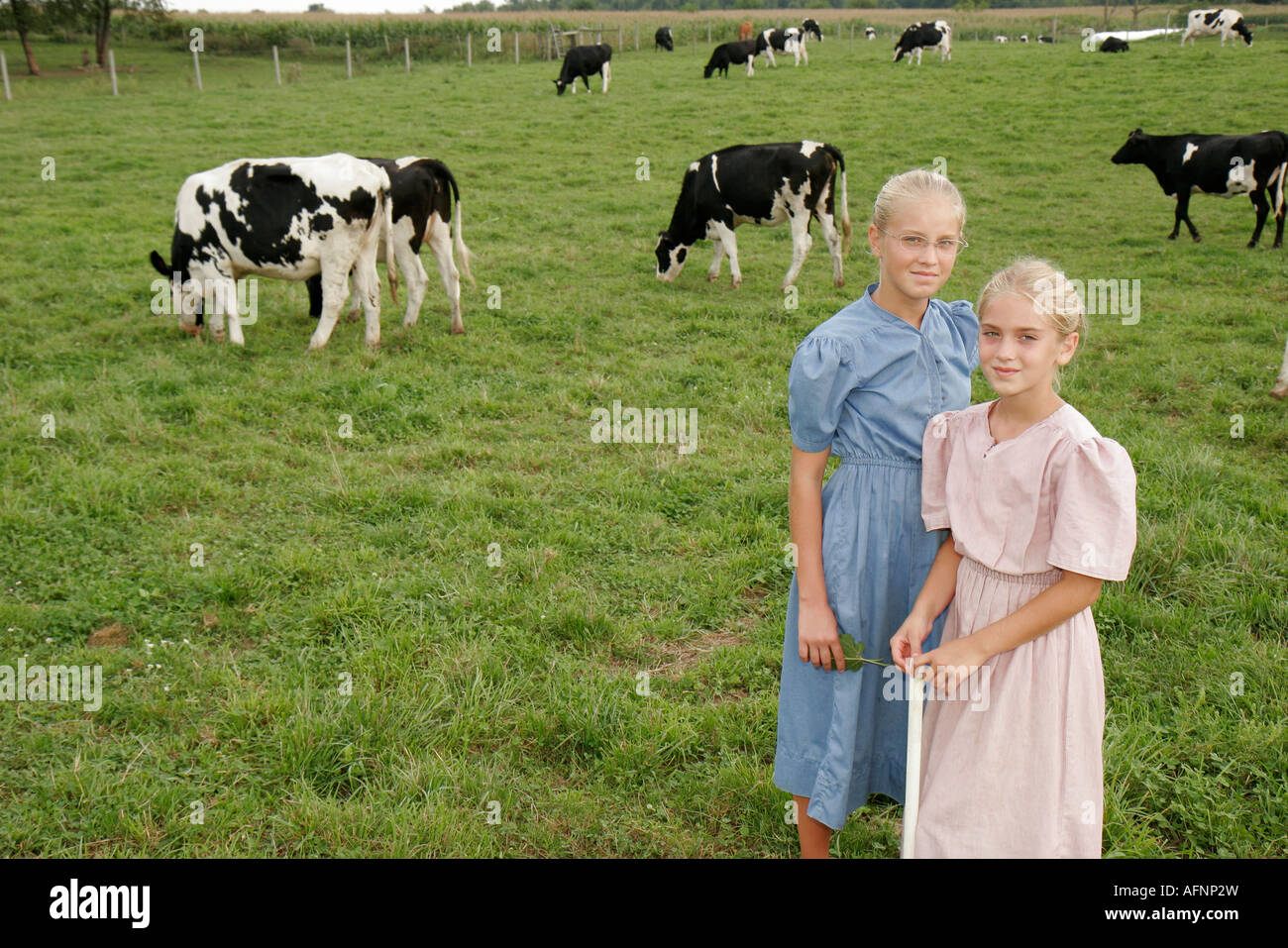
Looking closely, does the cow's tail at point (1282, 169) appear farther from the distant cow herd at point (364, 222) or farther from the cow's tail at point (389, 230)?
the cow's tail at point (389, 230)

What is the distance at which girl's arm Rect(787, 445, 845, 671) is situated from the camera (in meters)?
2.47

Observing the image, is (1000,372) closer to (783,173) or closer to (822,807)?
(822,807)

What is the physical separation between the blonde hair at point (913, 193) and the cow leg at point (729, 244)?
8453 millimetres

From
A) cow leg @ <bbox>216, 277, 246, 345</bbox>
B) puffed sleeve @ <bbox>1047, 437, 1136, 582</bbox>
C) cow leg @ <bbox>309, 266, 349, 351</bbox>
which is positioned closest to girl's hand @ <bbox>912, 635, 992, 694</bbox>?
puffed sleeve @ <bbox>1047, 437, 1136, 582</bbox>

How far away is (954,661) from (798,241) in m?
9.07

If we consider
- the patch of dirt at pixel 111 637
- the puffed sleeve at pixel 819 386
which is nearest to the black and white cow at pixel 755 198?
the patch of dirt at pixel 111 637

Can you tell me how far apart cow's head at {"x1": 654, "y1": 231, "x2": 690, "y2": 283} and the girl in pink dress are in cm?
897

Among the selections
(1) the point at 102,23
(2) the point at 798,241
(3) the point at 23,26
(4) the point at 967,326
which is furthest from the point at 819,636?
(1) the point at 102,23

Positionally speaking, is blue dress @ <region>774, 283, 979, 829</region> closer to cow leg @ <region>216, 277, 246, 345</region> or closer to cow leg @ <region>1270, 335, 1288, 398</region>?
cow leg @ <region>1270, 335, 1288, 398</region>

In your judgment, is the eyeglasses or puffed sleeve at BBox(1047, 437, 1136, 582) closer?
puffed sleeve at BBox(1047, 437, 1136, 582)

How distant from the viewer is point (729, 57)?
2750 centimetres

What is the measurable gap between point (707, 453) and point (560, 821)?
3.41m

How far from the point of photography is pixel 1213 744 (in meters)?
3.45

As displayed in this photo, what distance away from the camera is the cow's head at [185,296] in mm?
8469
